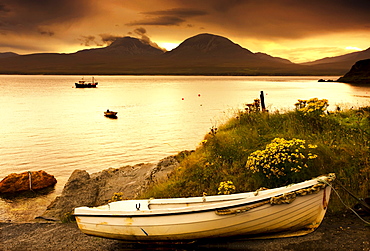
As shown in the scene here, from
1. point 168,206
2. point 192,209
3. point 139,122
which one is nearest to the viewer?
point 192,209

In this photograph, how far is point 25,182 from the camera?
16203mm

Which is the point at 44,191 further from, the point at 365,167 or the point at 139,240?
the point at 365,167

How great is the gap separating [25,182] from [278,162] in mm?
12068

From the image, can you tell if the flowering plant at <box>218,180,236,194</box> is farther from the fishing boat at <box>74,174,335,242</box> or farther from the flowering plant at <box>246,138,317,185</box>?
the fishing boat at <box>74,174,335,242</box>

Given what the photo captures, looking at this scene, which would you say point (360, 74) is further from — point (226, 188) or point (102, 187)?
point (226, 188)

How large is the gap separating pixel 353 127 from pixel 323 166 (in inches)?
121

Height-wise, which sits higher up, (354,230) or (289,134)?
(289,134)

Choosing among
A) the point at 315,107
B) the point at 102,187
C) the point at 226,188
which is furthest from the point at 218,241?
the point at 102,187

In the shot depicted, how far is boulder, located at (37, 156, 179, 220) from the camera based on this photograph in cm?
1282

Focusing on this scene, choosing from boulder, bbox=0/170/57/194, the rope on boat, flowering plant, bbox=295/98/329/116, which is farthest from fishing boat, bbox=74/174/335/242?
boulder, bbox=0/170/57/194

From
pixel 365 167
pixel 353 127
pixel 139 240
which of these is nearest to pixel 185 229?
pixel 139 240

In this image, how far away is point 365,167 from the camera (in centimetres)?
1009

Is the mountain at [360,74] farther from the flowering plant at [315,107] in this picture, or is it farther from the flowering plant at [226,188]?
the flowering plant at [226,188]

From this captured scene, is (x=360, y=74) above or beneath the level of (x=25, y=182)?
above
